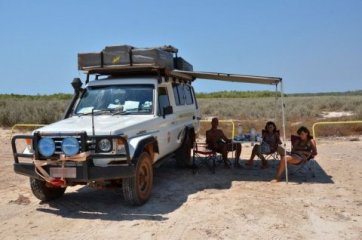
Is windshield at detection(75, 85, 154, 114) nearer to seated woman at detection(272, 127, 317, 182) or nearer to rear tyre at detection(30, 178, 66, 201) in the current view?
rear tyre at detection(30, 178, 66, 201)

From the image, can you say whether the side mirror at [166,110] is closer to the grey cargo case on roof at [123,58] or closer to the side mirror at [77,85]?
the grey cargo case on roof at [123,58]

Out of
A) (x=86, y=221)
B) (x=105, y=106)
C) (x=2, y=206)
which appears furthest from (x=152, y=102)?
(x=2, y=206)

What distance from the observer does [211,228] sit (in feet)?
18.1

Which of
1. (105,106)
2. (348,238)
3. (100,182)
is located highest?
(105,106)

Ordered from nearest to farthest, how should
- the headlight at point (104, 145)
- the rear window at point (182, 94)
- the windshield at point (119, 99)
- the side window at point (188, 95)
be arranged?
the headlight at point (104, 145) < the windshield at point (119, 99) < the rear window at point (182, 94) < the side window at point (188, 95)

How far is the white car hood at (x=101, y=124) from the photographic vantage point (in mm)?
6158

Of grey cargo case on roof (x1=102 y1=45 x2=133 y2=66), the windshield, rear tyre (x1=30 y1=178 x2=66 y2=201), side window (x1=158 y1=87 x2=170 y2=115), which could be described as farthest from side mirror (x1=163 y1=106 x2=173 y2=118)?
rear tyre (x1=30 y1=178 x2=66 y2=201)

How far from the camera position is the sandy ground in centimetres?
539

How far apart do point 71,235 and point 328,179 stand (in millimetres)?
5410

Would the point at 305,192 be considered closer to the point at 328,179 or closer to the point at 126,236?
the point at 328,179

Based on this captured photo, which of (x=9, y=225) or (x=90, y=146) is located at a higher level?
(x=90, y=146)

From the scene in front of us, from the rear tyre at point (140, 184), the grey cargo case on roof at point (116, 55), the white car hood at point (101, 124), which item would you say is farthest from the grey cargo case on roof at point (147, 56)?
the rear tyre at point (140, 184)

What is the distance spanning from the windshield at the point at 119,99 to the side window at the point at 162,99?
196mm

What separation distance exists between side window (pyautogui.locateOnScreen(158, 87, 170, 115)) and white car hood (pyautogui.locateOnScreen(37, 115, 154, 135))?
0.47 metres
